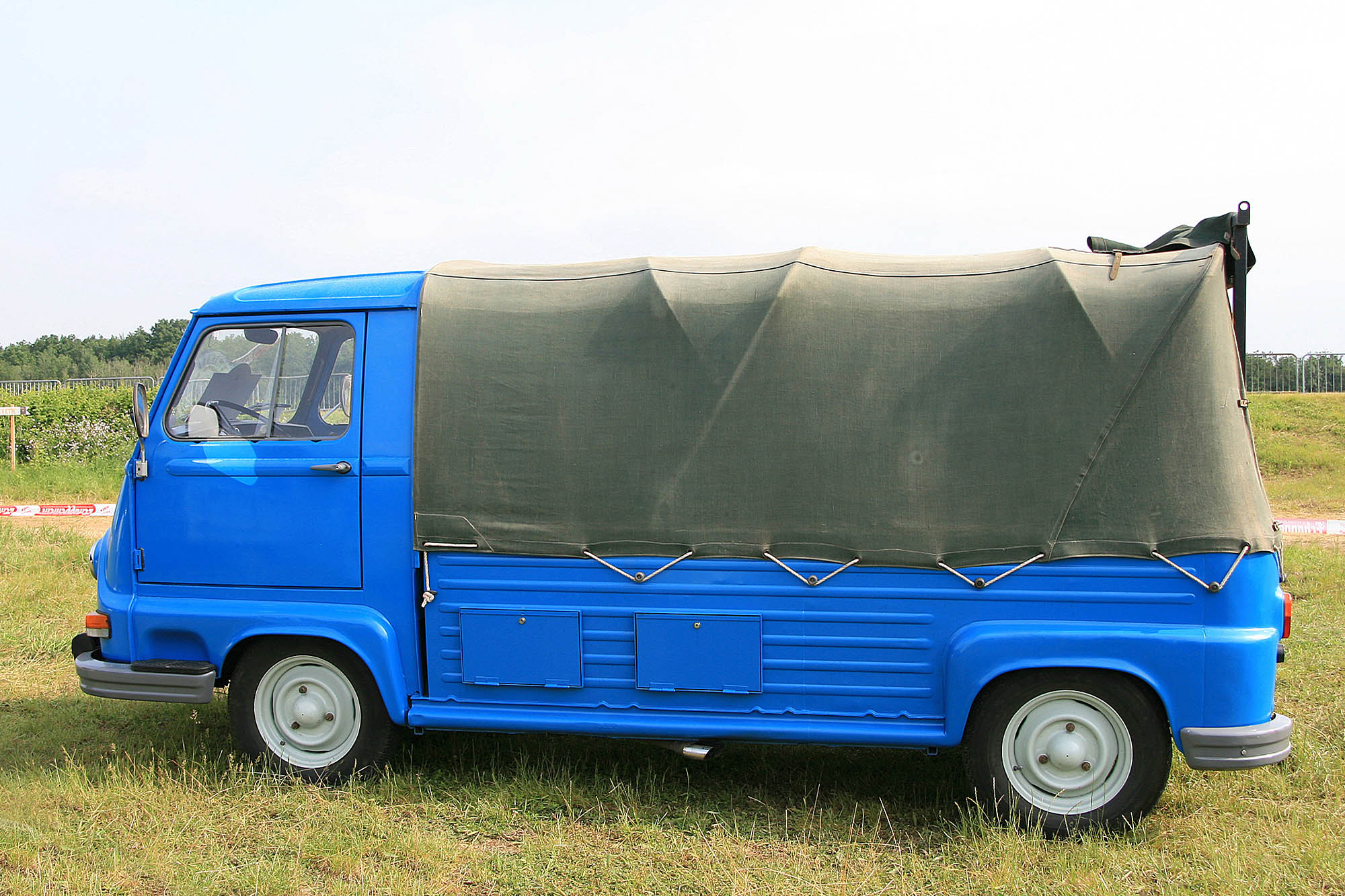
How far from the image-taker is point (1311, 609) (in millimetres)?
8078

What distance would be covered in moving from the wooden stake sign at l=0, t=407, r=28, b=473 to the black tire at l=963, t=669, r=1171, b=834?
19.1 m

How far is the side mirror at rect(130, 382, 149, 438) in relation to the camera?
15.8 ft

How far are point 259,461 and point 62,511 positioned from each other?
1261 cm

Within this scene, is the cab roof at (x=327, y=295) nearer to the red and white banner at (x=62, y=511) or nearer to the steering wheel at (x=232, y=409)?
the steering wheel at (x=232, y=409)

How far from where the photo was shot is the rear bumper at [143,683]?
15.8ft

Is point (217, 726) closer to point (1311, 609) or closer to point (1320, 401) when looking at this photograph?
point (1311, 609)

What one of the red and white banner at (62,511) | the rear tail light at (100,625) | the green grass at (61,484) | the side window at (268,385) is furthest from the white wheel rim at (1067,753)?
the green grass at (61,484)

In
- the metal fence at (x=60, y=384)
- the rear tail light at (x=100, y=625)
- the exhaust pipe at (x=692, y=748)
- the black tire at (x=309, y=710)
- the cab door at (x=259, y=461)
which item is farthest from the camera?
the metal fence at (x=60, y=384)

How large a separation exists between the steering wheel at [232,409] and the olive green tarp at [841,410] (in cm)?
90

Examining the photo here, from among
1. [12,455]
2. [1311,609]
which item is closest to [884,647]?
[1311,609]

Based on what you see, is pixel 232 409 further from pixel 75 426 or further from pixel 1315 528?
pixel 75 426

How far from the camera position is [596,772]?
503 centimetres

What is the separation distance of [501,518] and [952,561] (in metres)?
2.15

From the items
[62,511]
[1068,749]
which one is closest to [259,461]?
[1068,749]
